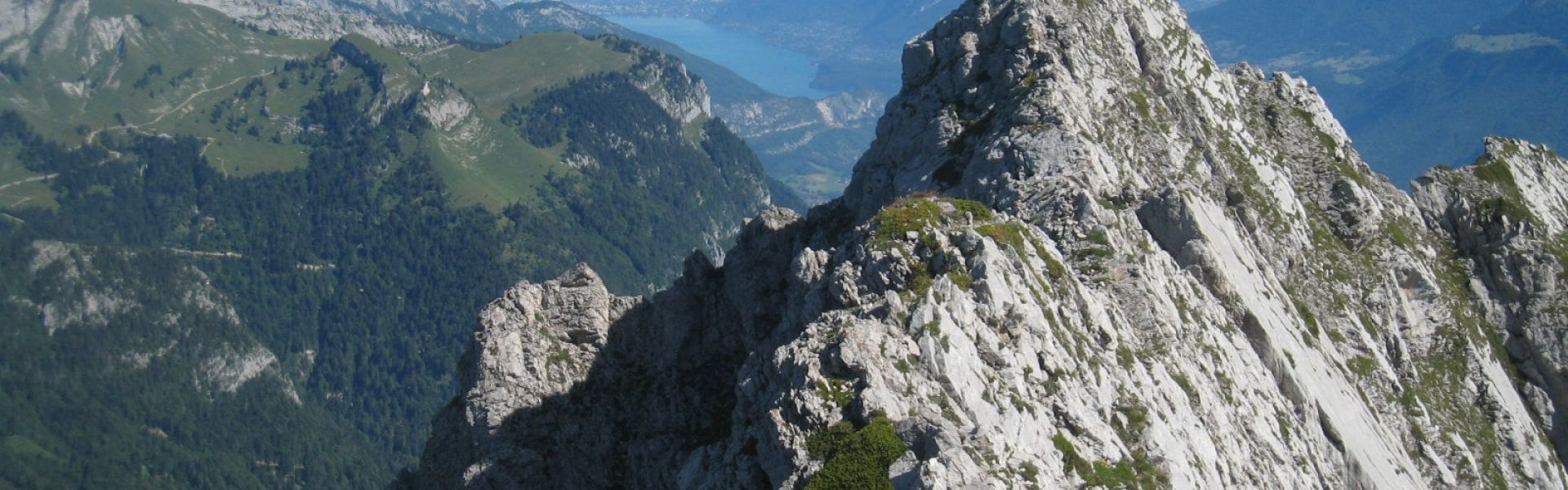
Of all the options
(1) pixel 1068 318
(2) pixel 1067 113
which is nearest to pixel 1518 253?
(2) pixel 1067 113

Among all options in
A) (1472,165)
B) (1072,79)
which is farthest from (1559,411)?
(1072,79)

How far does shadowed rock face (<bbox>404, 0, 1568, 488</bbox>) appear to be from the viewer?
3425cm

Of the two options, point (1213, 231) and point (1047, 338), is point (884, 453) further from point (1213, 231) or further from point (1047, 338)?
point (1213, 231)

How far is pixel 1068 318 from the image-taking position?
1593 inches

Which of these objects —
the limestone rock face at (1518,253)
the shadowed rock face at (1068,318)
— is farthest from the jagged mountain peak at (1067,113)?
the limestone rock face at (1518,253)

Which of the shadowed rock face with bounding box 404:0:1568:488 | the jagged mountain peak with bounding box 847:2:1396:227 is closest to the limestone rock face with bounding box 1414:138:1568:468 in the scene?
the shadowed rock face with bounding box 404:0:1568:488

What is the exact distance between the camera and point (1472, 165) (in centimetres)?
8350

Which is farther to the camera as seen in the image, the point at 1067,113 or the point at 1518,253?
the point at 1518,253

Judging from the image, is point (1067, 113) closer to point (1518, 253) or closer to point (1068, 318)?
point (1068, 318)

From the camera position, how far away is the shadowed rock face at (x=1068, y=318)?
34.2 meters

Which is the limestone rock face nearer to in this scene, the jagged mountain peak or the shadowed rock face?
the shadowed rock face

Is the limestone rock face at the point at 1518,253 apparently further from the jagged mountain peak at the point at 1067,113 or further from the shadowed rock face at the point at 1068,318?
the jagged mountain peak at the point at 1067,113

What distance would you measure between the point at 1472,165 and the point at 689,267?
5885cm

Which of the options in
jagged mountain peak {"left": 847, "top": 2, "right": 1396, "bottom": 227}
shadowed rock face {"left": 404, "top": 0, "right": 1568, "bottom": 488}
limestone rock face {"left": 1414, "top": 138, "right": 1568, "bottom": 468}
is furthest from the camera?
limestone rock face {"left": 1414, "top": 138, "right": 1568, "bottom": 468}
